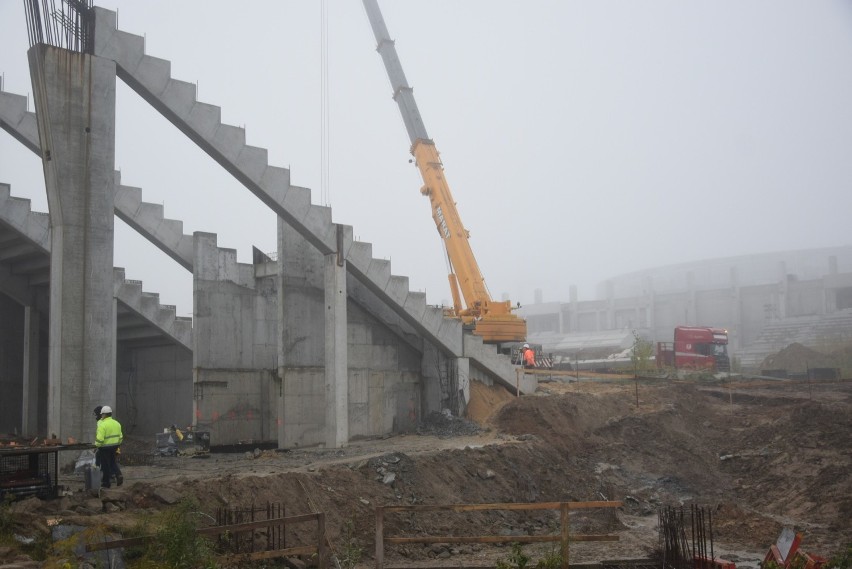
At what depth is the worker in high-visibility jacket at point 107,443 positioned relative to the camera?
14539 mm

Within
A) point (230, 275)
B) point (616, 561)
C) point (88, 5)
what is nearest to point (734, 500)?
point (616, 561)

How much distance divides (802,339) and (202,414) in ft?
172

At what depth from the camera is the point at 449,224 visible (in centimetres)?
2886

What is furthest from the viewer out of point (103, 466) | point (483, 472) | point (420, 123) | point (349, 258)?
point (420, 123)

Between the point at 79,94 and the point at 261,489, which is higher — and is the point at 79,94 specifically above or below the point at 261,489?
above

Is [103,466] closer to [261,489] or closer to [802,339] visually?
[261,489]

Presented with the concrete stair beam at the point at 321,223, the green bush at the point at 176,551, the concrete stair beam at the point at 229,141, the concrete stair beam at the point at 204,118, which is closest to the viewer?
the green bush at the point at 176,551

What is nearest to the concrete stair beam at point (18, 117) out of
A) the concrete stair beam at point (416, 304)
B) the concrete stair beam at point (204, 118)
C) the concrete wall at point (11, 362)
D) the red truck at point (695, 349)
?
the concrete stair beam at point (204, 118)

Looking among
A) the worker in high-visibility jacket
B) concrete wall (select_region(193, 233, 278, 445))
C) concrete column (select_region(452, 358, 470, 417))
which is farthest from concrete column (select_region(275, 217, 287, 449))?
the worker in high-visibility jacket

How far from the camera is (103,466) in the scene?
14.7 meters

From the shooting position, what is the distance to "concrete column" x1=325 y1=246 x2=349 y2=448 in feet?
76.8

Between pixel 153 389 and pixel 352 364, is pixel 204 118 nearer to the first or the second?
pixel 352 364

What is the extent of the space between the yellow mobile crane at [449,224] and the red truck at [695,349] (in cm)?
1524

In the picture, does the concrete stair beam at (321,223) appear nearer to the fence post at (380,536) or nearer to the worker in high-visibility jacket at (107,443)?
the worker in high-visibility jacket at (107,443)
